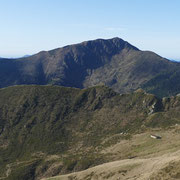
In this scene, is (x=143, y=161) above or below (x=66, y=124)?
above

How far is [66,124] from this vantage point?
167250 mm

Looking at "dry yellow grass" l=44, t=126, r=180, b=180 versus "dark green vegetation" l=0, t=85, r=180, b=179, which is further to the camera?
"dark green vegetation" l=0, t=85, r=180, b=179

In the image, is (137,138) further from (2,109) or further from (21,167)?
(2,109)

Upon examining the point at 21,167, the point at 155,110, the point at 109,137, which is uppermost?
the point at 155,110

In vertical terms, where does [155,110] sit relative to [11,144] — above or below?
above

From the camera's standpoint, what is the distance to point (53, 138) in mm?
153625

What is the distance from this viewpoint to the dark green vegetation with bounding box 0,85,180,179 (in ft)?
410

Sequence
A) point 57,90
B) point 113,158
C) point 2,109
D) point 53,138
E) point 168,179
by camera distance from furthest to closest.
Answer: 1. point 57,90
2. point 2,109
3. point 53,138
4. point 113,158
5. point 168,179

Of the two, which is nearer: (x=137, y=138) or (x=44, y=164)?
(x=44, y=164)

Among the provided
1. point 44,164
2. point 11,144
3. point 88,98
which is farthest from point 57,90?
point 44,164

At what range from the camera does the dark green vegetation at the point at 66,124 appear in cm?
12499

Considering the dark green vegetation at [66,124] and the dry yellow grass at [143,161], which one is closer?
the dry yellow grass at [143,161]

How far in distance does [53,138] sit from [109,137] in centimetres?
3900

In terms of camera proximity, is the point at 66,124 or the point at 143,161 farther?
the point at 66,124
